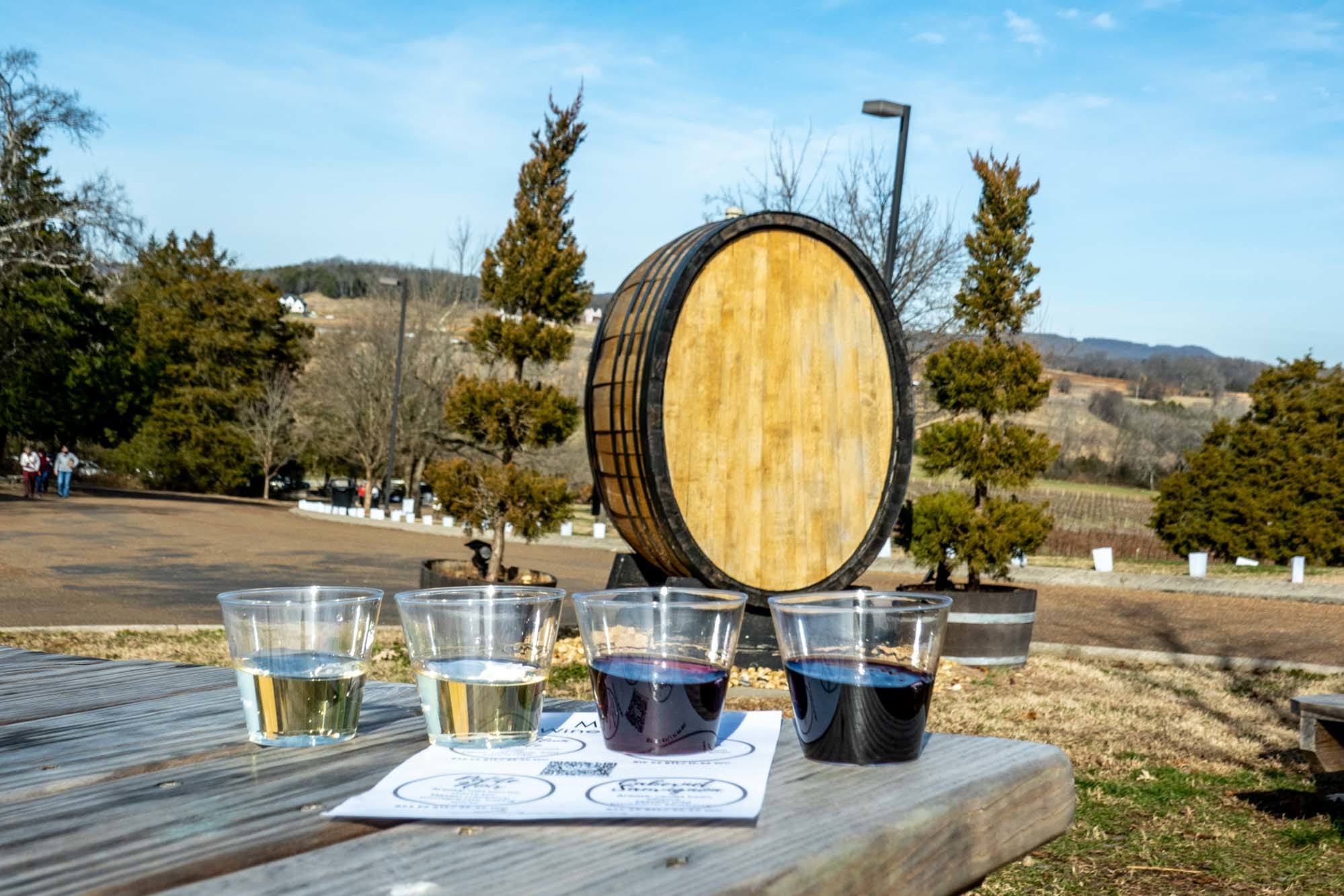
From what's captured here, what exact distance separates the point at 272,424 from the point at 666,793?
4198cm

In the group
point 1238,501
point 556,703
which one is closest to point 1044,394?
point 556,703

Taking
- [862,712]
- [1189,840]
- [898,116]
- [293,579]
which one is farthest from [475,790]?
[898,116]

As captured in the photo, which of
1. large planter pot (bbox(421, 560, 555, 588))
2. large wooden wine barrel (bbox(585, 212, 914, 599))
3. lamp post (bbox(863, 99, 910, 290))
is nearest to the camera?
large wooden wine barrel (bbox(585, 212, 914, 599))

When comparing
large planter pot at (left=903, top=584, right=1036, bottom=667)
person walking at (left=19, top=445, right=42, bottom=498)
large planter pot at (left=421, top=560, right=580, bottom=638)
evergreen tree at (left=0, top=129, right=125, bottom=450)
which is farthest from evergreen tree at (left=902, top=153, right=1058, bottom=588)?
person walking at (left=19, top=445, right=42, bottom=498)

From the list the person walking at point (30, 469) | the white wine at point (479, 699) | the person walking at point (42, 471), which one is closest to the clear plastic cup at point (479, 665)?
the white wine at point (479, 699)

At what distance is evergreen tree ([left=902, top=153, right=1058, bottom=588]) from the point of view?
8906mm

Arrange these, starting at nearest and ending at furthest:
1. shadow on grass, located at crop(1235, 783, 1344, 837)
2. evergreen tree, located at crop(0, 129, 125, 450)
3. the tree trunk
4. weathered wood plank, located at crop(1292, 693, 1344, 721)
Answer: weathered wood plank, located at crop(1292, 693, 1344, 721) < shadow on grass, located at crop(1235, 783, 1344, 837) < the tree trunk < evergreen tree, located at crop(0, 129, 125, 450)

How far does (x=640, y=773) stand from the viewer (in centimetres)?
114

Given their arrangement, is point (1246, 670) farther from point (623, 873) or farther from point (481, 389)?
point (623, 873)

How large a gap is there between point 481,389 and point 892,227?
529cm

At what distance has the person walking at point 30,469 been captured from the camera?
84.5 feet

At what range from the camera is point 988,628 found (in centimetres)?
804

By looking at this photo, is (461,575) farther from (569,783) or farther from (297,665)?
(569,783)

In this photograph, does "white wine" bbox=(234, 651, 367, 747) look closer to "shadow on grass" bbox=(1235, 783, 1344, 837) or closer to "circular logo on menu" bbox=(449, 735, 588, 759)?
"circular logo on menu" bbox=(449, 735, 588, 759)
